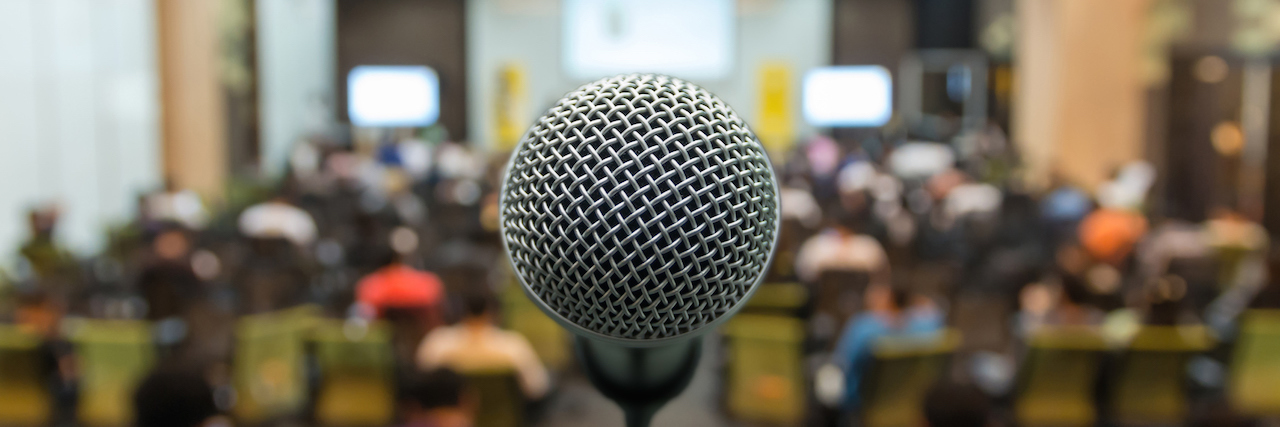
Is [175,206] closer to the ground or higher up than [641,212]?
closer to the ground

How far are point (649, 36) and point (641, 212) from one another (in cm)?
2130

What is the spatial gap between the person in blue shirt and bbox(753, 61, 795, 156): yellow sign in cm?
1747

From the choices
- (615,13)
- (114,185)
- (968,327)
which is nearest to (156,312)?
(968,327)

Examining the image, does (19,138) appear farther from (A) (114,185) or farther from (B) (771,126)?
(B) (771,126)

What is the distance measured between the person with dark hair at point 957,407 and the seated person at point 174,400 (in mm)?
3008

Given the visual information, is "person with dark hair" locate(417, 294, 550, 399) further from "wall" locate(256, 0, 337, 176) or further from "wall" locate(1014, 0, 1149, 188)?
"wall" locate(256, 0, 337, 176)

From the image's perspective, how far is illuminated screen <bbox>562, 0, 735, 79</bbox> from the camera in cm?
2216

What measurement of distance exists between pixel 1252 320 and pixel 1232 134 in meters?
8.26

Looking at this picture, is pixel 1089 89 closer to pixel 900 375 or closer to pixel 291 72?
pixel 900 375

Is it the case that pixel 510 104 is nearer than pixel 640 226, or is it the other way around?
pixel 640 226

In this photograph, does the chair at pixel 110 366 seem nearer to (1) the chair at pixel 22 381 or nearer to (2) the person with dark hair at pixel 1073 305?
(1) the chair at pixel 22 381

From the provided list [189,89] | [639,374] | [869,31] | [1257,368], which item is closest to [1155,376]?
[1257,368]

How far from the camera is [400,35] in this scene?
24.3 metres

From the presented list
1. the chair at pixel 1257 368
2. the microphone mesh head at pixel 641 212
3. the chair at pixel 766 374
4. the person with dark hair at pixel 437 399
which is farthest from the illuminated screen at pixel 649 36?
the microphone mesh head at pixel 641 212
